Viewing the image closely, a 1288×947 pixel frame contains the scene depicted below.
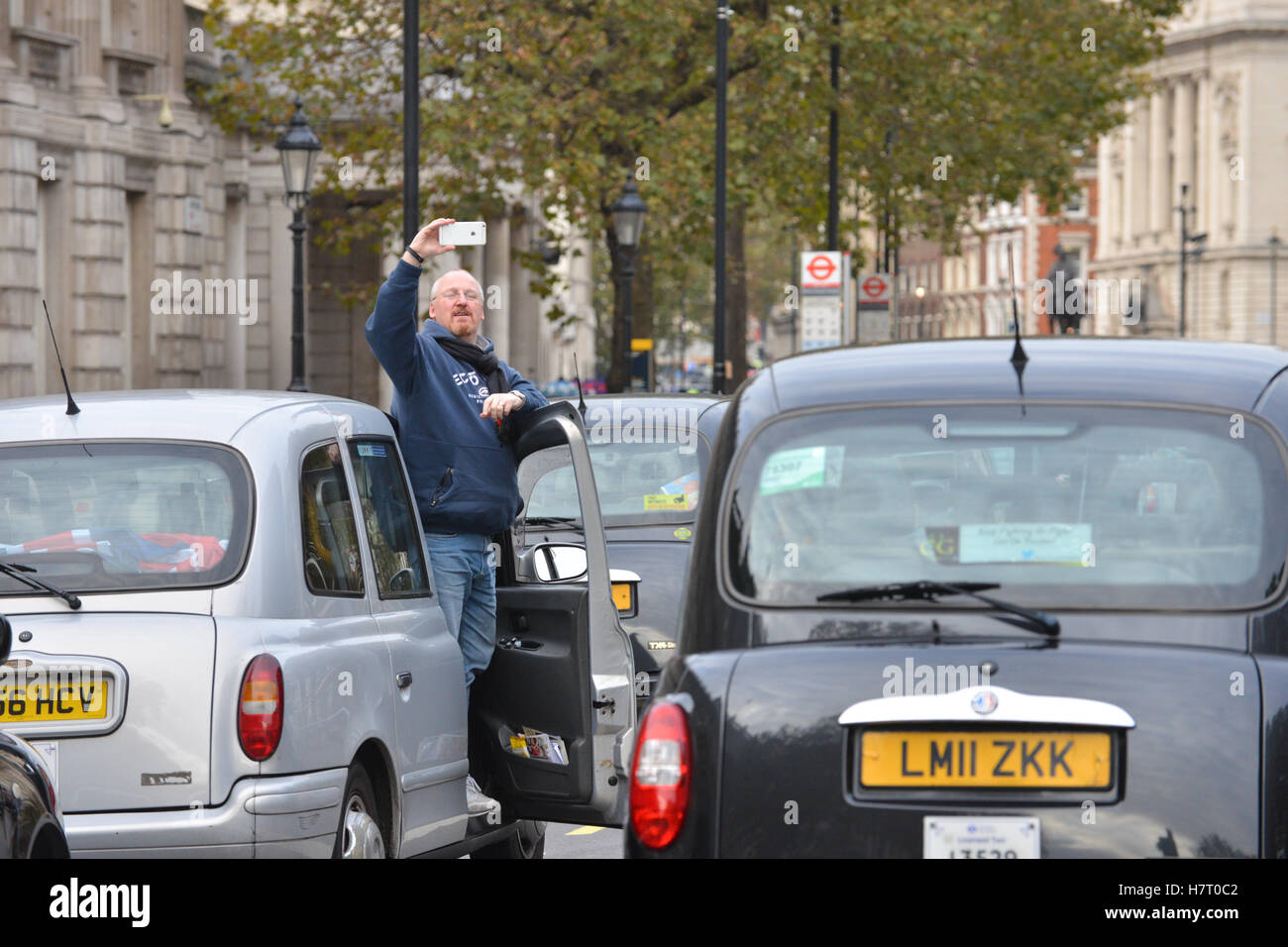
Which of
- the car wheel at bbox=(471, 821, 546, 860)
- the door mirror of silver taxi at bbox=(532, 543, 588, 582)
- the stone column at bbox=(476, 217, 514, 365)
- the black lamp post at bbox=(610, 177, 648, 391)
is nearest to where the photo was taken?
the door mirror of silver taxi at bbox=(532, 543, 588, 582)

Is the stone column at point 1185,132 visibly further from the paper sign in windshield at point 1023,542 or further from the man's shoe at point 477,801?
the paper sign in windshield at point 1023,542

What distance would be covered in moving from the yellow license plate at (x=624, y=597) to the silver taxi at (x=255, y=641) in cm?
236

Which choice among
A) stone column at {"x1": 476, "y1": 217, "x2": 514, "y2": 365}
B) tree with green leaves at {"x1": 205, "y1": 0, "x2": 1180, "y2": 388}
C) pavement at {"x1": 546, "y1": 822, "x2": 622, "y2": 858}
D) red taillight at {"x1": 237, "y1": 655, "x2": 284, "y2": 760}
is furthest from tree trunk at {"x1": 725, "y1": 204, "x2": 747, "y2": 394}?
red taillight at {"x1": 237, "y1": 655, "x2": 284, "y2": 760}

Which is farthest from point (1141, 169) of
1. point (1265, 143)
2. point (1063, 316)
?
point (1063, 316)

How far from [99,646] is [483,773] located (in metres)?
2.02

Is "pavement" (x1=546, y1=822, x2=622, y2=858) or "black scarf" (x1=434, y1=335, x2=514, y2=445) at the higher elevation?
"black scarf" (x1=434, y1=335, x2=514, y2=445)

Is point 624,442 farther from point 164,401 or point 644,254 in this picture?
point 644,254

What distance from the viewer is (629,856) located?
449 cm

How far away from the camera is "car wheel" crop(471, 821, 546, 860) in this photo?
8.22 m

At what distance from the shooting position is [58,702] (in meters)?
5.79

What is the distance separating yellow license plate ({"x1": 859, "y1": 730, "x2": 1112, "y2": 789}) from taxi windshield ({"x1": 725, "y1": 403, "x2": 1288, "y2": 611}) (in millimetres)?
370

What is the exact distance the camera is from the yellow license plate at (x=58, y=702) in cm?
579

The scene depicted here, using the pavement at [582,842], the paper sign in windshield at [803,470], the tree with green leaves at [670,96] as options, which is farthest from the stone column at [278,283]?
the paper sign in windshield at [803,470]

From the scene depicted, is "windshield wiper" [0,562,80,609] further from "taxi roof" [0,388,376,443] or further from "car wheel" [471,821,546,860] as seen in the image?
"car wheel" [471,821,546,860]
